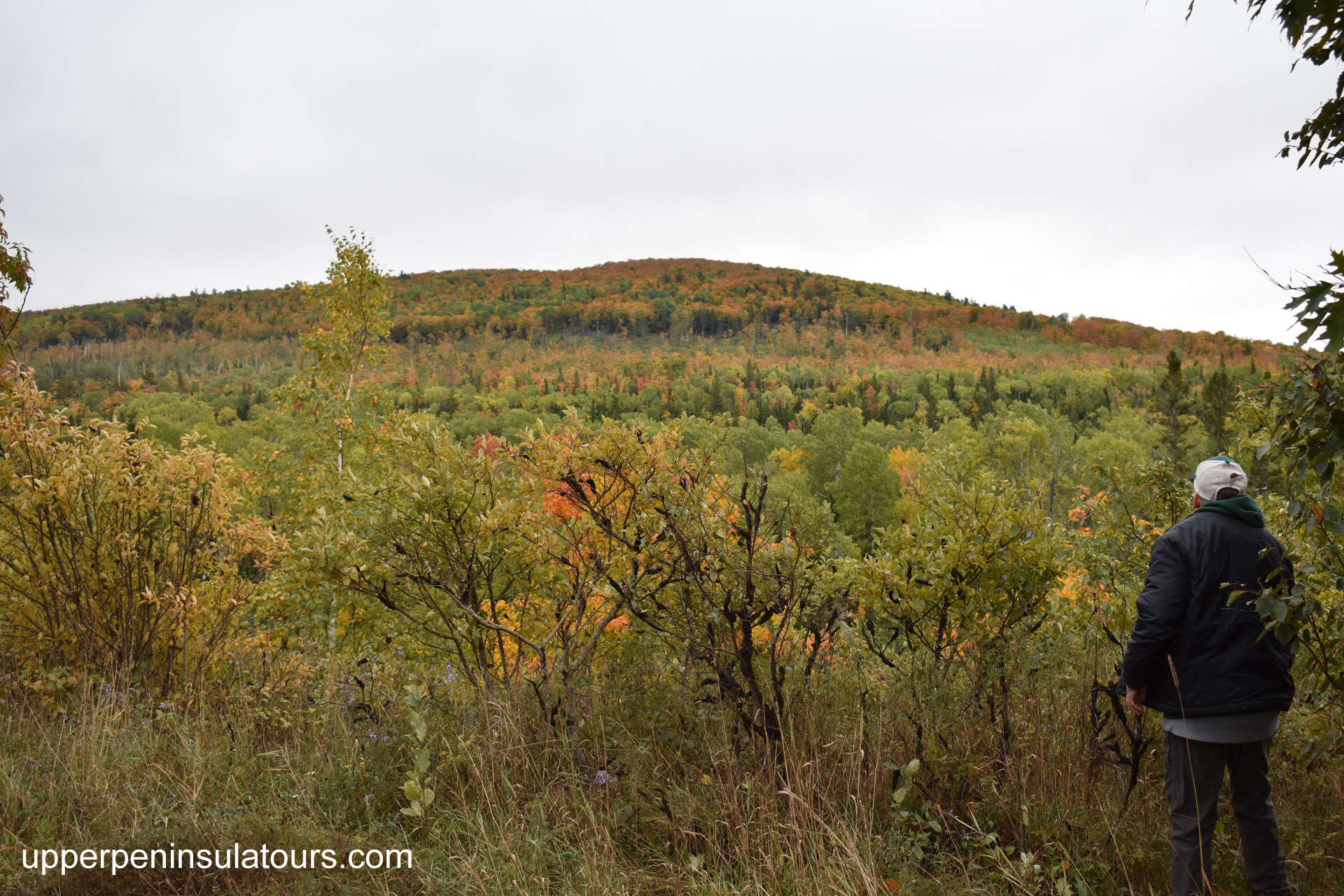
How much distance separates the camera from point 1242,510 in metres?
2.94

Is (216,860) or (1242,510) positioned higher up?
(1242,510)

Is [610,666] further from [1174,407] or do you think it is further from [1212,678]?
[1174,407]

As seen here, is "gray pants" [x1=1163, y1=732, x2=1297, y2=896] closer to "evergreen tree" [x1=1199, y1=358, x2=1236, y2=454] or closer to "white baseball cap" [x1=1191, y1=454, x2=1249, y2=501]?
"white baseball cap" [x1=1191, y1=454, x2=1249, y2=501]

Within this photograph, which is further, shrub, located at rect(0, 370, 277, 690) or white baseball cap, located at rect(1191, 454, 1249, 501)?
shrub, located at rect(0, 370, 277, 690)

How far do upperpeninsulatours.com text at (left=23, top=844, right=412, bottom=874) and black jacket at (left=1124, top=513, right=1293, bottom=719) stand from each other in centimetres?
315

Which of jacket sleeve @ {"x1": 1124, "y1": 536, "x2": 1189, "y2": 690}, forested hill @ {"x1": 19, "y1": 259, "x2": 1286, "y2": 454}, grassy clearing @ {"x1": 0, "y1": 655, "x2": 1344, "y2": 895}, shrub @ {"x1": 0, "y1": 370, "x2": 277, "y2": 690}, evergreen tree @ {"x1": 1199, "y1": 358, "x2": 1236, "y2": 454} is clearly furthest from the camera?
forested hill @ {"x1": 19, "y1": 259, "x2": 1286, "y2": 454}

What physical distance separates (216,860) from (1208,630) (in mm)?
4116

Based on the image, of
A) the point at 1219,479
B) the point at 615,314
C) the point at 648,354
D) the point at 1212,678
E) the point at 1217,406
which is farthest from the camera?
the point at 615,314

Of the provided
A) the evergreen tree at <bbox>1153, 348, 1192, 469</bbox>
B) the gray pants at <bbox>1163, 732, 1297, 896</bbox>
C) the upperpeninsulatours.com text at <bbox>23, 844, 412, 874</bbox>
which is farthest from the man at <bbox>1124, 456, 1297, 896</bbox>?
the evergreen tree at <bbox>1153, 348, 1192, 469</bbox>

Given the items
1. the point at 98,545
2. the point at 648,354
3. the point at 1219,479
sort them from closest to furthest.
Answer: the point at 1219,479 < the point at 98,545 < the point at 648,354

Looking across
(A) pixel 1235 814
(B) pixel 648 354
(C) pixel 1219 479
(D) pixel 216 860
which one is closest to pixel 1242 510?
(C) pixel 1219 479

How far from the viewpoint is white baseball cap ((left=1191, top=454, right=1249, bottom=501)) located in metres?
3.02

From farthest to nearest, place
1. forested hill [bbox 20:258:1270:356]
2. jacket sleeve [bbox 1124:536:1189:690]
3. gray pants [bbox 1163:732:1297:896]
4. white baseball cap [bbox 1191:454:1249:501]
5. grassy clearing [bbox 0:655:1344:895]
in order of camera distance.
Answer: forested hill [bbox 20:258:1270:356], white baseball cap [bbox 1191:454:1249:501], jacket sleeve [bbox 1124:536:1189:690], gray pants [bbox 1163:732:1297:896], grassy clearing [bbox 0:655:1344:895]

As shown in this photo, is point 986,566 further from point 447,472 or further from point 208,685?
point 208,685
